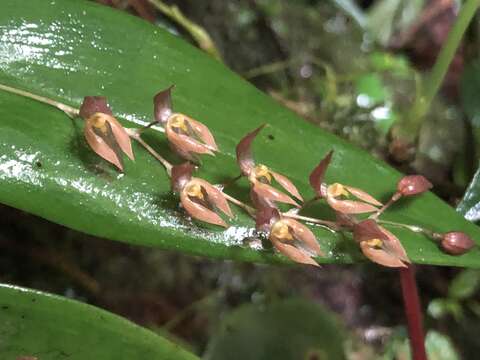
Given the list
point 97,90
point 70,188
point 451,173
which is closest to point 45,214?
point 70,188

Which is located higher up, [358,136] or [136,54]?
[136,54]

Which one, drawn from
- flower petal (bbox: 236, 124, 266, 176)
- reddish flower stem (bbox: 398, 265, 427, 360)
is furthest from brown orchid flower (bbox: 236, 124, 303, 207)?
reddish flower stem (bbox: 398, 265, 427, 360)

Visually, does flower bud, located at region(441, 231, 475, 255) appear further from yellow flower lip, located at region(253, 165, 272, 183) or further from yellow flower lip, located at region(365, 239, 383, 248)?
yellow flower lip, located at region(253, 165, 272, 183)

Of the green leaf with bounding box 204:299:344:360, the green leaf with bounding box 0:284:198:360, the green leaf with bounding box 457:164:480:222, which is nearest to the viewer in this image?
the green leaf with bounding box 0:284:198:360

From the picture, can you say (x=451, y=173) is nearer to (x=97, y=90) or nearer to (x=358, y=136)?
(x=358, y=136)

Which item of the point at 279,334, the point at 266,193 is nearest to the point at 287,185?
the point at 266,193

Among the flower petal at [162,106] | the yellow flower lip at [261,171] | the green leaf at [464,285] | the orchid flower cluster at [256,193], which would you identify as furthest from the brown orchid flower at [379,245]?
the green leaf at [464,285]

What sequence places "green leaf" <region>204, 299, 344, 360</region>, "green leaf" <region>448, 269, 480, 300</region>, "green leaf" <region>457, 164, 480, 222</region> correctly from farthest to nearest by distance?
"green leaf" <region>448, 269, 480, 300</region> < "green leaf" <region>204, 299, 344, 360</region> < "green leaf" <region>457, 164, 480, 222</region>
